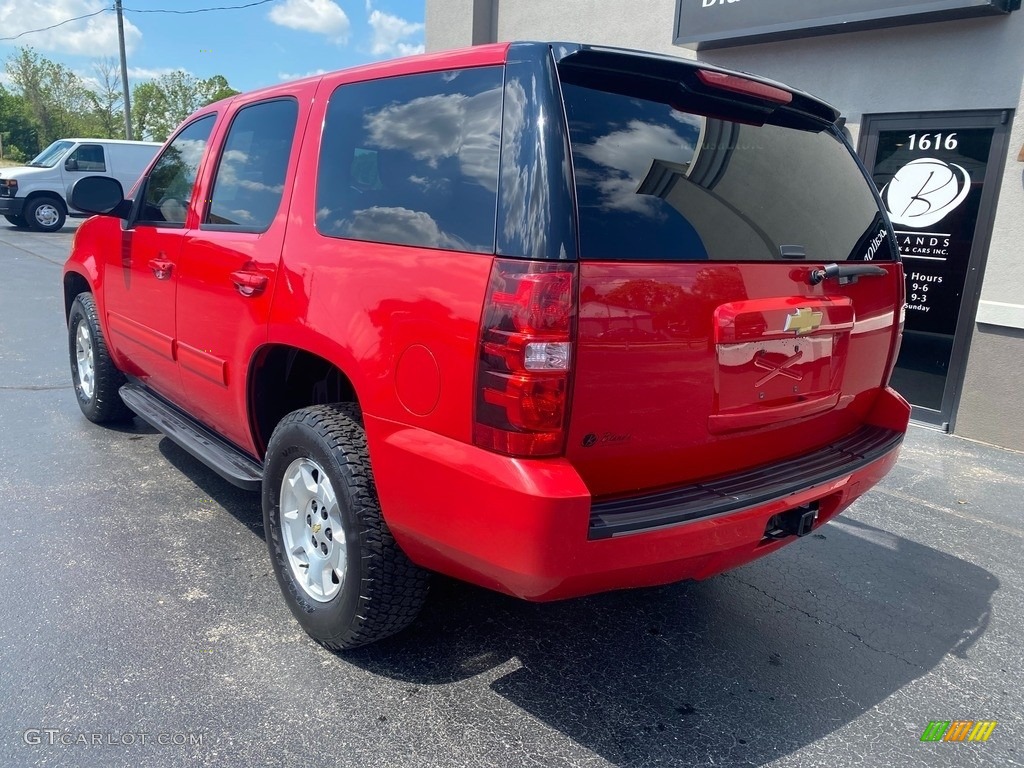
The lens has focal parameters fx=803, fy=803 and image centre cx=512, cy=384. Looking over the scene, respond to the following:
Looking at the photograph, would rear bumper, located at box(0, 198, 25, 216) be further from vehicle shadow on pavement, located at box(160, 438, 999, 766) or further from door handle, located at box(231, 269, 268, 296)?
door handle, located at box(231, 269, 268, 296)

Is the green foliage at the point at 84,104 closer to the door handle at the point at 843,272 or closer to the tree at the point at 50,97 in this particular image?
the tree at the point at 50,97

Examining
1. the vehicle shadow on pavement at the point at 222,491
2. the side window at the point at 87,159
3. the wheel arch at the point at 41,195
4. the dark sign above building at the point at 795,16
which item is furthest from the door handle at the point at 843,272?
the wheel arch at the point at 41,195

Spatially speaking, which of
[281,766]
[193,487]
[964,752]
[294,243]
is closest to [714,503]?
[964,752]

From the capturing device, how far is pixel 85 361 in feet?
17.2

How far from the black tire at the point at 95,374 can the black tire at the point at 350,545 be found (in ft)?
8.31

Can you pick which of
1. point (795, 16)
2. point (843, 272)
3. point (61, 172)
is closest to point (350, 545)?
point (843, 272)

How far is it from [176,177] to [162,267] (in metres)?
0.56

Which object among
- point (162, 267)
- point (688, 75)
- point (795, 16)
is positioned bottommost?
point (162, 267)

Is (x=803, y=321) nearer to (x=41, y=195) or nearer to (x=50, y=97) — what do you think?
(x=41, y=195)

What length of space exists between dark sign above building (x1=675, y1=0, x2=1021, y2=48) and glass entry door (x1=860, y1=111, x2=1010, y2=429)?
0.73m

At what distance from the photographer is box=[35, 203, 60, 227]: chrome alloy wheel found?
1903 centimetres

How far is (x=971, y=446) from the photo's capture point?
5.96 meters

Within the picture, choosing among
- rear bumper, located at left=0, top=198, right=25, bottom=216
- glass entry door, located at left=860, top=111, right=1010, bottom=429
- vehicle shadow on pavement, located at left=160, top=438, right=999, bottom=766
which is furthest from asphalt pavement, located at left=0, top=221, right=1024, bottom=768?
rear bumper, located at left=0, top=198, right=25, bottom=216

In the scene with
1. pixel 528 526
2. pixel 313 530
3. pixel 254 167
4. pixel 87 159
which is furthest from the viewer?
pixel 87 159
